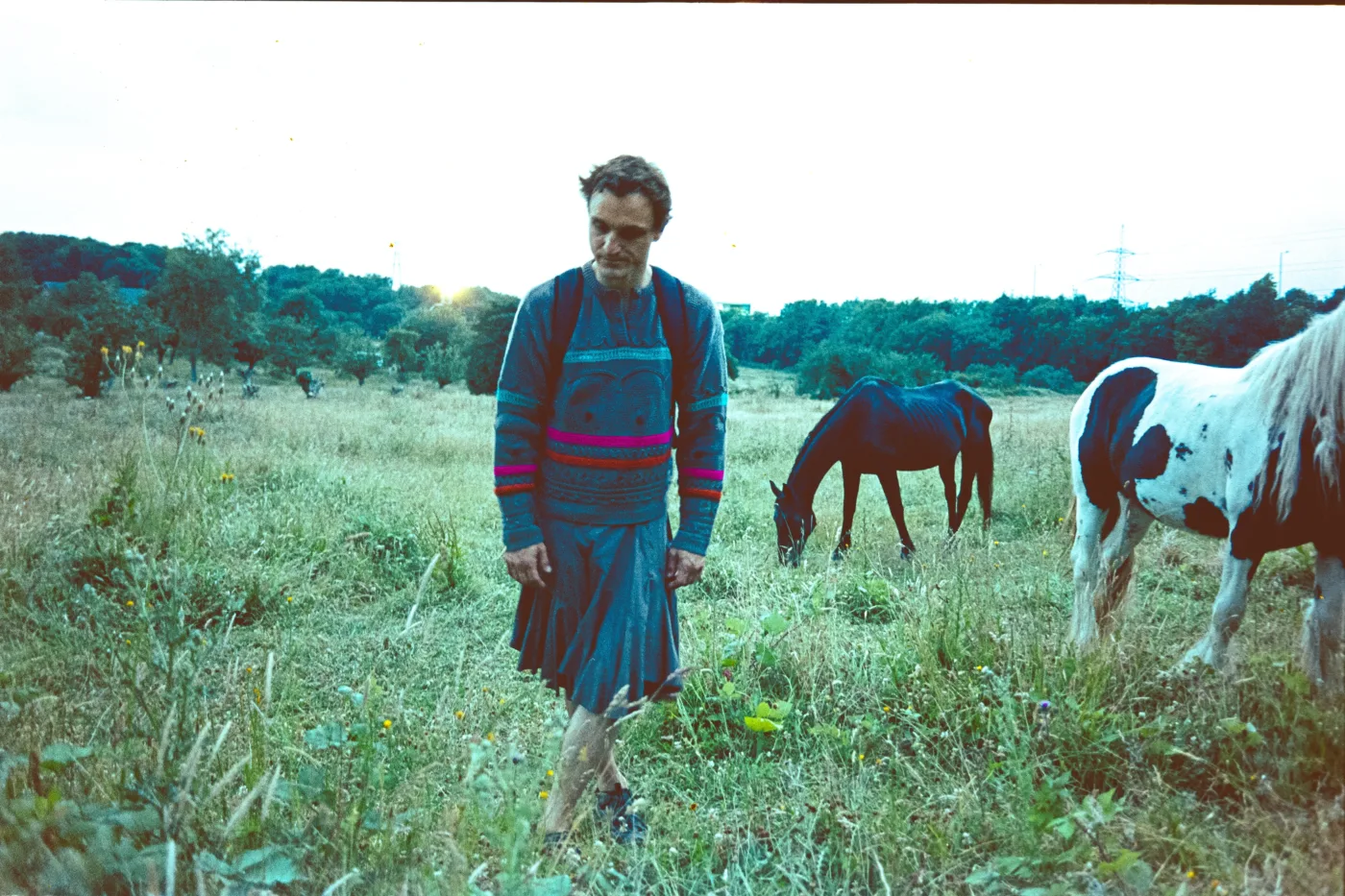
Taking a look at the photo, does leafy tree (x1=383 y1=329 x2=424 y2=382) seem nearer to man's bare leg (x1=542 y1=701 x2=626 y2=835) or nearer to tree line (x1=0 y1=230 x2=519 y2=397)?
tree line (x1=0 y1=230 x2=519 y2=397)

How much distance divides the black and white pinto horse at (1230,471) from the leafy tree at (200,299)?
18.9m

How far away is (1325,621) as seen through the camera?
2629mm

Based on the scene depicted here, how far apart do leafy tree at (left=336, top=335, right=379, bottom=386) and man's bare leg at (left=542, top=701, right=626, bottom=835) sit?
85.6 ft

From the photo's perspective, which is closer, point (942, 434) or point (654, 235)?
point (654, 235)

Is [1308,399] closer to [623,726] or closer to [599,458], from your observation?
[599,458]

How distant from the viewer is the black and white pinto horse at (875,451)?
5980mm

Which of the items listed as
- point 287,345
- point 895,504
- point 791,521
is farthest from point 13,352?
point 287,345

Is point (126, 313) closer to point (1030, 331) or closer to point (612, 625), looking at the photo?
point (612, 625)

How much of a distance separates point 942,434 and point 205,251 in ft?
64.5

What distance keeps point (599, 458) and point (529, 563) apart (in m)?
0.37

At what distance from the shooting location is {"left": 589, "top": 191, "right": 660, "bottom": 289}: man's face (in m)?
2.03

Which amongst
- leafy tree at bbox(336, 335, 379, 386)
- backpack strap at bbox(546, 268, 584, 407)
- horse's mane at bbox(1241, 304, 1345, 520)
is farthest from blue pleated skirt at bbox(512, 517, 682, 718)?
leafy tree at bbox(336, 335, 379, 386)

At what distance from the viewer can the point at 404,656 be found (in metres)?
3.38

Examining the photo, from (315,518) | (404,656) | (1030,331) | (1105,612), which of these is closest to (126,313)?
(315,518)
